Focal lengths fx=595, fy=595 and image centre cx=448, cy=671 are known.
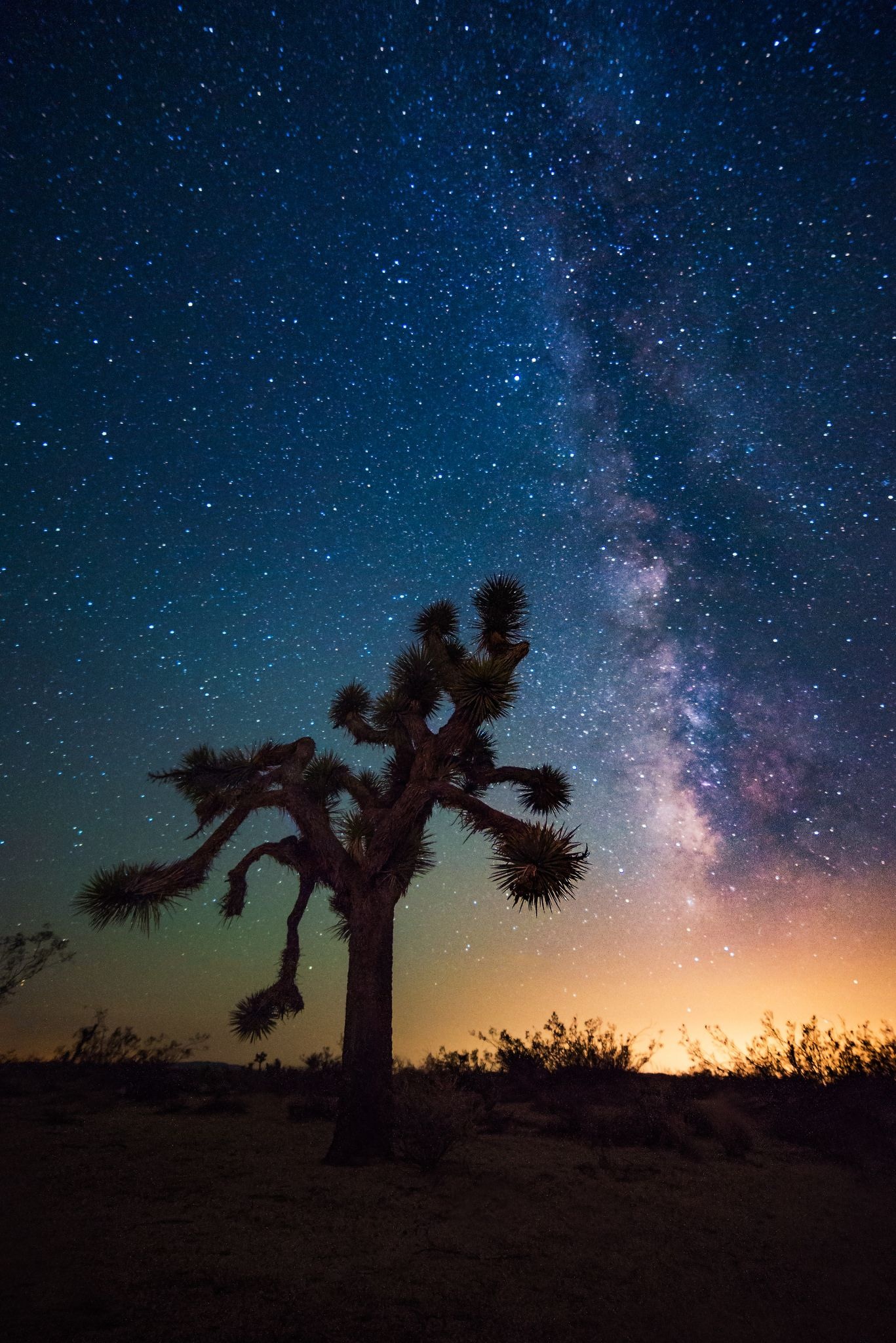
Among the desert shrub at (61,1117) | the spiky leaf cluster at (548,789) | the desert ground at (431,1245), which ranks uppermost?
the spiky leaf cluster at (548,789)

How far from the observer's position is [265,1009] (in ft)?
29.4

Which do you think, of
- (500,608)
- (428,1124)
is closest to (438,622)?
(500,608)

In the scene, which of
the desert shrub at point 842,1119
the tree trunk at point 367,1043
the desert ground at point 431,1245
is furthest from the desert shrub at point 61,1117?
the desert shrub at point 842,1119

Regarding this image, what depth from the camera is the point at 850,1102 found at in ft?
30.8

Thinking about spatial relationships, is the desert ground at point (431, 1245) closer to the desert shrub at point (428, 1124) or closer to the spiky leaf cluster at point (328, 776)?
the desert shrub at point (428, 1124)

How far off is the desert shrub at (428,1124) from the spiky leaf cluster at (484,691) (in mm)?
4659

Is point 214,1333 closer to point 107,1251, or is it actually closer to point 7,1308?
point 7,1308

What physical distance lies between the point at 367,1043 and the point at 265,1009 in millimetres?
2550

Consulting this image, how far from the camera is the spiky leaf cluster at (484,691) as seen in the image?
8.49 meters

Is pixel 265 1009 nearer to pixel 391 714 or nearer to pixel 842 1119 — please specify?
pixel 391 714

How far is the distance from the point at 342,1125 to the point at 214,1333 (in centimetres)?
401

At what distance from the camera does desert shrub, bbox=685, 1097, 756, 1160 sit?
319 inches

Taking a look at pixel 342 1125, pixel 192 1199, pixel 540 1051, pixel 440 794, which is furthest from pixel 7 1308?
pixel 540 1051

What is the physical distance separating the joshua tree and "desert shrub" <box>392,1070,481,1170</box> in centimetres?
24
